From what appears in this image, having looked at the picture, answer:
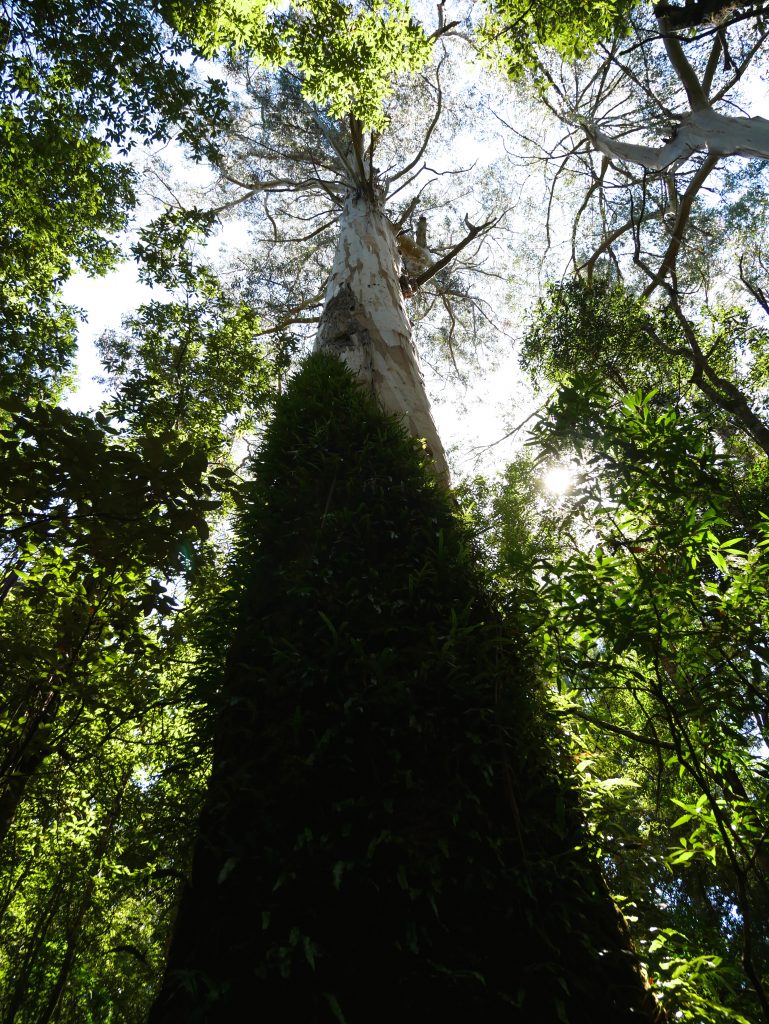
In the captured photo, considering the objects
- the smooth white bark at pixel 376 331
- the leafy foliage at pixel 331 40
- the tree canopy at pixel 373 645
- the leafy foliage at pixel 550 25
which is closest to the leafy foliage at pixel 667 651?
the tree canopy at pixel 373 645

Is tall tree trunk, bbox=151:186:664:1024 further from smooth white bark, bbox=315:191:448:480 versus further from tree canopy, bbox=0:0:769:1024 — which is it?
smooth white bark, bbox=315:191:448:480

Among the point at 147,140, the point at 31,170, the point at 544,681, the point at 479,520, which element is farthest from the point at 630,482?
the point at 31,170

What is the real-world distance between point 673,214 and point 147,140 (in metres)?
9.38

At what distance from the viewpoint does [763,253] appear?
10.6 m

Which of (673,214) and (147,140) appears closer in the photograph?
(147,140)

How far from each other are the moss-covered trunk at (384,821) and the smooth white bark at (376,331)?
1.35 m

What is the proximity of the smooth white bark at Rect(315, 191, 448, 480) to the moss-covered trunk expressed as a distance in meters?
A: 1.35

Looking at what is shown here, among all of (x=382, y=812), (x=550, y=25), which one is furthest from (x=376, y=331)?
(x=382, y=812)

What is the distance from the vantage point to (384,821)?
57.1 inches

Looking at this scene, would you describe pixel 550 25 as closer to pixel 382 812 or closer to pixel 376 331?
pixel 376 331

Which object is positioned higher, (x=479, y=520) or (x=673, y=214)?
(x=673, y=214)

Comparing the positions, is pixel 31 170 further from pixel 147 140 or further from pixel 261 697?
pixel 261 697

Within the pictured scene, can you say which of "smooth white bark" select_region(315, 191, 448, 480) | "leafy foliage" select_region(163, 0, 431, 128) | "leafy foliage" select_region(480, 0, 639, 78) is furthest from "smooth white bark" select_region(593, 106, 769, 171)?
"smooth white bark" select_region(315, 191, 448, 480)

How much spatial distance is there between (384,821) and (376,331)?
3676 millimetres
